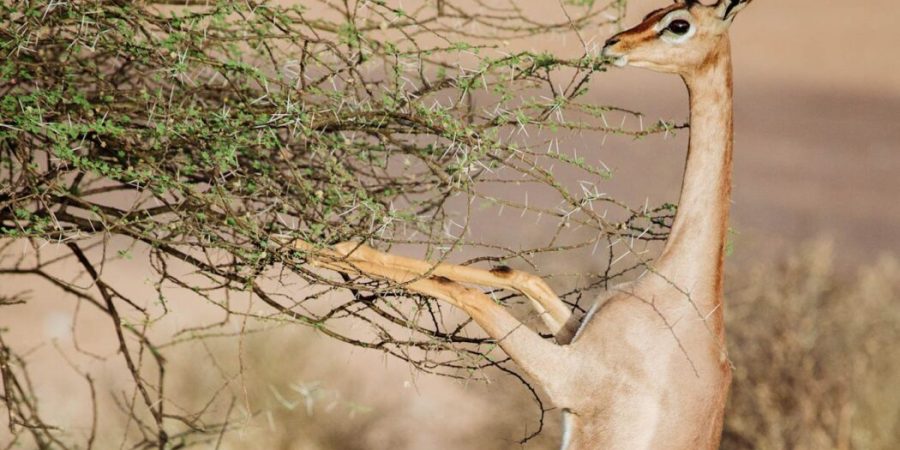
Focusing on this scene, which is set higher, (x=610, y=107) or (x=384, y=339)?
(x=610, y=107)

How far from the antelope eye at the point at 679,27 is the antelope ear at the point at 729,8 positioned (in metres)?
0.08

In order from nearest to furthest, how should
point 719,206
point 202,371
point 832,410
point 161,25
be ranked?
point 161,25 < point 719,206 < point 832,410 < point 202,371

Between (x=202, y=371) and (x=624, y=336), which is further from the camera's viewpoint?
(x=202, y=371)

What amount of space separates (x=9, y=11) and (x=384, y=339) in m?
1.13

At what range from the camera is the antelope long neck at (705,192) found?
2.81 m

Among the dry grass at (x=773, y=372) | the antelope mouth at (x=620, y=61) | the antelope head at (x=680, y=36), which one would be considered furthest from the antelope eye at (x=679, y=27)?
the dry grass at (x=773, y=372)

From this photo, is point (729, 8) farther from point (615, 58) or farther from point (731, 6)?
point (615, 58)

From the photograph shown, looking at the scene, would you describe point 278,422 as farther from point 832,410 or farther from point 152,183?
point 152,183

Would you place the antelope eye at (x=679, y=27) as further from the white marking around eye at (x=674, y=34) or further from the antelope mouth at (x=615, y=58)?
the antelope mouth at (x=615, y=58)

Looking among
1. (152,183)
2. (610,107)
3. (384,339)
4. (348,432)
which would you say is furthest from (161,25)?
(348,432)

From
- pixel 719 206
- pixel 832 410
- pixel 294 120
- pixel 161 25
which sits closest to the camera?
pixel 294 120

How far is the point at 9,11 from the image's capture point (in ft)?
8.91

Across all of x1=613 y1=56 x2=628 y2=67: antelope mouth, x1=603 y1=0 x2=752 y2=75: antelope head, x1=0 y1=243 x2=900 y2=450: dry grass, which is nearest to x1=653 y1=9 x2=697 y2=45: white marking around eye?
x1=603 y1=0 x2=752 y2=75: antelope head

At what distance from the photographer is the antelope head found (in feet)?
9.25
